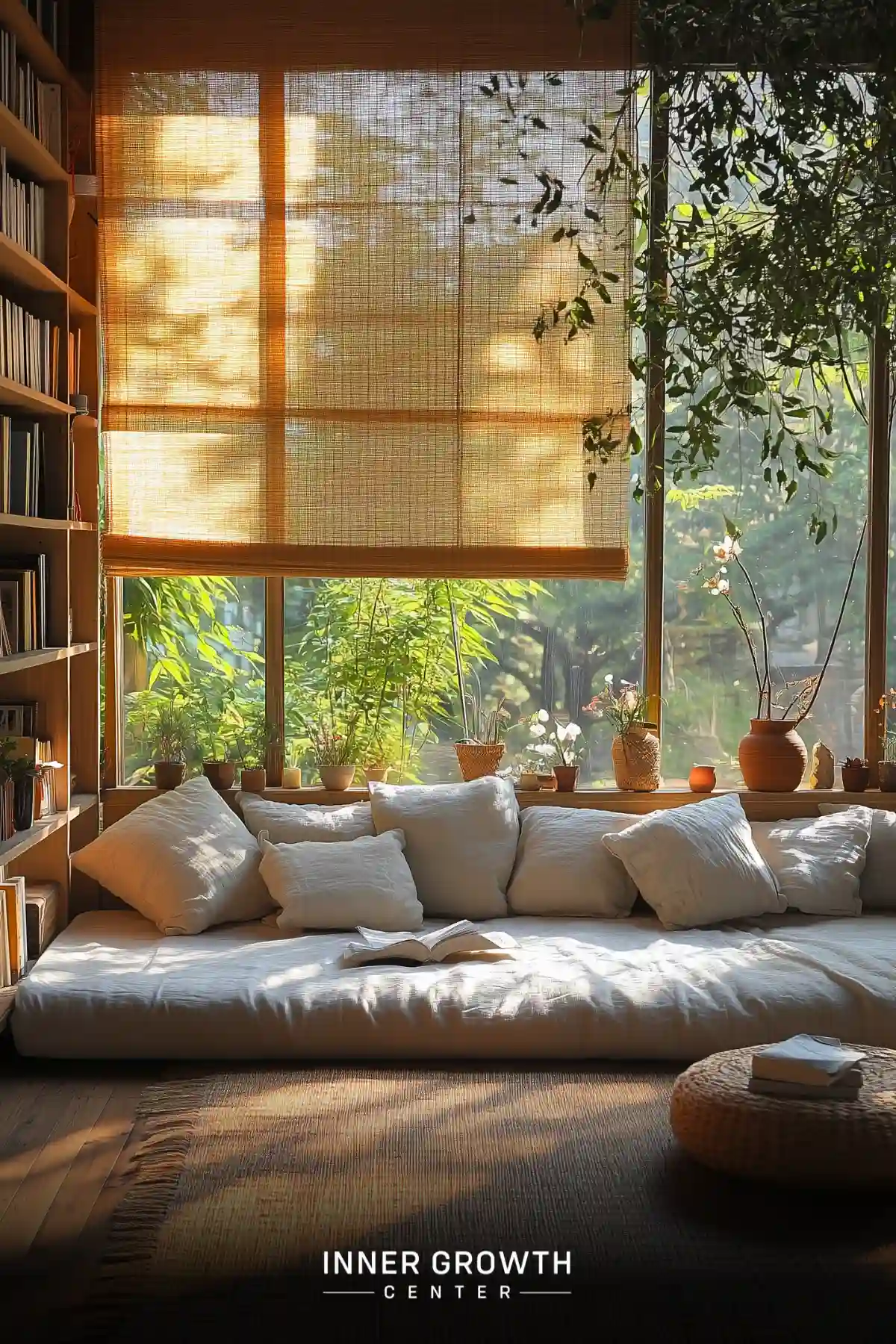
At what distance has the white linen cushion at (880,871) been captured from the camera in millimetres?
4797

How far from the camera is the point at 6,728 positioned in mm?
4457

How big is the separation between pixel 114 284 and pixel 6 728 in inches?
68.4

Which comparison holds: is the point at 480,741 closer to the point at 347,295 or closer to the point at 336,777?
the point at 336,777

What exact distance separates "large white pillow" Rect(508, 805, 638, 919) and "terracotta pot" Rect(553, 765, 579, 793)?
31 centimetres

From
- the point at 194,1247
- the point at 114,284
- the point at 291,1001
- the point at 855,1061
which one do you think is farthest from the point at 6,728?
the point at 855,1061

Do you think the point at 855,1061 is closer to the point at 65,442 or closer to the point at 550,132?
the point at 65,442

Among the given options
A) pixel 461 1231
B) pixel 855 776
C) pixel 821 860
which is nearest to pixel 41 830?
pixel 461 1231

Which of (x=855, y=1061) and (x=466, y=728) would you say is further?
(x=466, y=728)

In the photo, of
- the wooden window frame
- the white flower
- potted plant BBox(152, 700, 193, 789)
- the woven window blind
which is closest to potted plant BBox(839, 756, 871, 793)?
the wooden window frame

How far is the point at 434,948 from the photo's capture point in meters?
4.20

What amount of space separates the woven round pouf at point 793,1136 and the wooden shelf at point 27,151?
3.14 m

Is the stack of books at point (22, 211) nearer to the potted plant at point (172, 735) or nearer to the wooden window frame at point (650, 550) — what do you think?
the wooden window frame at point (650, 550)

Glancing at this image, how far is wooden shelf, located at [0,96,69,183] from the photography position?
376 cm

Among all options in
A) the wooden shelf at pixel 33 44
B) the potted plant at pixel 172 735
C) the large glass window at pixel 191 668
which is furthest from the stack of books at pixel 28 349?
the potted plant at pixel 172 735
